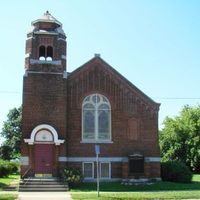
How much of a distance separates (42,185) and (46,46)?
11.0m

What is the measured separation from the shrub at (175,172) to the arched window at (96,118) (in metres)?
5.83

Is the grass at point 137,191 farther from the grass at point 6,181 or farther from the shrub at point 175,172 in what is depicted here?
the grass at point 6,181

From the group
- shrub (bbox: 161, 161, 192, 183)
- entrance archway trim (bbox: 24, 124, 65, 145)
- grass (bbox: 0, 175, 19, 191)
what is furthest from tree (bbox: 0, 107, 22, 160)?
entrance archway trim (bbox: 24, 124, 65, 145)

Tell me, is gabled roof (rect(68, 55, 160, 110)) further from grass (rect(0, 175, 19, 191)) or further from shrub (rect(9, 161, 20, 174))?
shrub (rect(9, 161, 20, 174))

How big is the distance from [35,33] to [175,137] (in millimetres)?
35937

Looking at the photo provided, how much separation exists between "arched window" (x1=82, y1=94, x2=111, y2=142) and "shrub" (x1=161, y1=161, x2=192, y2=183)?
5.83 metres

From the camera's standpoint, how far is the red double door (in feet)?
106

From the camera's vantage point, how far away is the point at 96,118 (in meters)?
34.7

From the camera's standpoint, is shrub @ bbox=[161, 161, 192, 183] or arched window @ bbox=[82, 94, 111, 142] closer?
arched window @ bbox=[82, 94, 111, 142]

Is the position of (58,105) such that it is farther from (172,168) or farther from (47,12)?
(172,168)

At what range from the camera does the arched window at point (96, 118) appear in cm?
3434

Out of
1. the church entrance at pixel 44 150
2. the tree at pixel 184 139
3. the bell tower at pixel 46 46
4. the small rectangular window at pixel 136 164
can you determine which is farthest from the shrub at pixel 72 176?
the tree at pixel 184 139

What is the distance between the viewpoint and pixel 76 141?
111ft

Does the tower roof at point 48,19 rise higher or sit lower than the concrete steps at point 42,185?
higher
